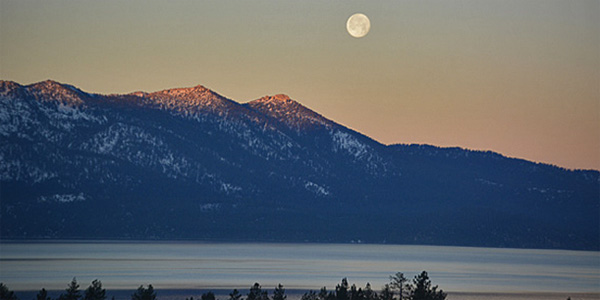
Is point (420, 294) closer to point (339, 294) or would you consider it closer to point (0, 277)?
A: point (339, 294)

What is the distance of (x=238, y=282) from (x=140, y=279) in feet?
50.1

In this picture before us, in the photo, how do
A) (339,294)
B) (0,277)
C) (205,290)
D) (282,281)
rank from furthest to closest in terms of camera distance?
1. (282,281)
2. (0,277)
3. (205,290)
4. (339,294)

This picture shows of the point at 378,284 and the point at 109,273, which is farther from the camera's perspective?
the point at 109,273

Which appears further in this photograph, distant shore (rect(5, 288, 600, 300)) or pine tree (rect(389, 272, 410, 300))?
distant shore (rect(5, 288, 600, 300))

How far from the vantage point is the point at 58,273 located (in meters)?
177

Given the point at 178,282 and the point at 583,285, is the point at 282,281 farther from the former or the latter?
the point at 583,285

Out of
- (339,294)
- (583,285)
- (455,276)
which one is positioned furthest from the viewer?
(455,276)

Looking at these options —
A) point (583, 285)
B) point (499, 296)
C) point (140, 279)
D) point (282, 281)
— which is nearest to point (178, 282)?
point (140, 279)

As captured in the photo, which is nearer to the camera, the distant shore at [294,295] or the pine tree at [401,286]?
the pine tree at [401,286]

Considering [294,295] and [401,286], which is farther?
[294,295]

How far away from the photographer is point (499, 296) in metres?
154

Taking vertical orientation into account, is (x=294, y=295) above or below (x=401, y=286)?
above

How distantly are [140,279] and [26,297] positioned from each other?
38.4 metres

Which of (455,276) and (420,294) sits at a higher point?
(455,276)
